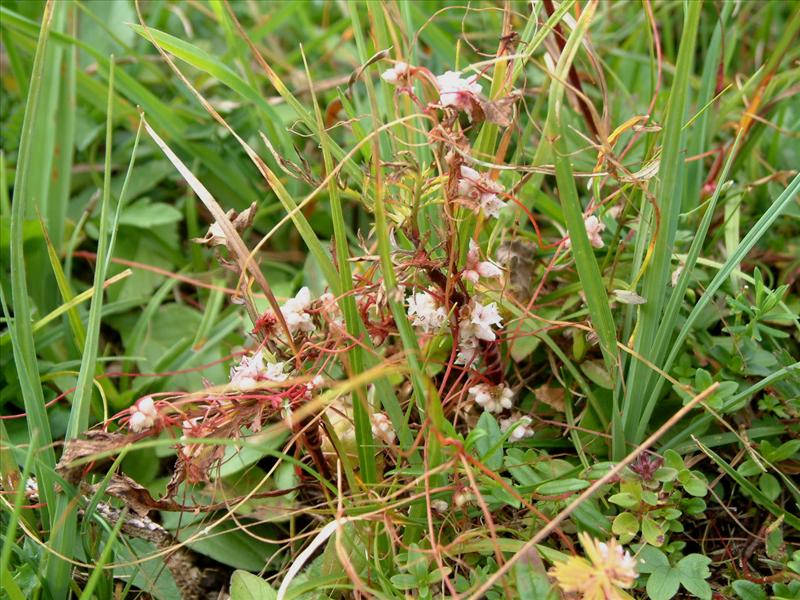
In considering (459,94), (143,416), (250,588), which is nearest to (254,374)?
(143,416)

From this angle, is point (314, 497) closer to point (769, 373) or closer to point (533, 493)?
point (533, 493)

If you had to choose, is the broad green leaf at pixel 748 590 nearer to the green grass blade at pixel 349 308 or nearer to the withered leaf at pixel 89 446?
the green grass blade at pixel 349 308

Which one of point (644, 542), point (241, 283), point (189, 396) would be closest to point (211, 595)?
point (189, 396)

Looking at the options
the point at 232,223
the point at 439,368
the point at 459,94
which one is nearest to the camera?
the point at 459,94

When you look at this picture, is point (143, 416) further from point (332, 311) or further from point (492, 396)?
point (492, 396)

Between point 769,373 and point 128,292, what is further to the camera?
point 128,292

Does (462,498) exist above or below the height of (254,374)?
below
